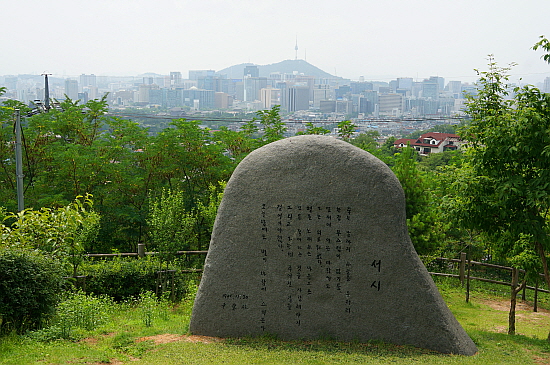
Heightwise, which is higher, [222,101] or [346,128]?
[222,101]

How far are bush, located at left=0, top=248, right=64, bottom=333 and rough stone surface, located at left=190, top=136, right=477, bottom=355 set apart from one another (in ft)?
9.00

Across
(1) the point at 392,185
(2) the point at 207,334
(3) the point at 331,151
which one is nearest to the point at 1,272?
(2) the point at 207,334

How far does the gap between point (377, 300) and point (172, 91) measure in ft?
249

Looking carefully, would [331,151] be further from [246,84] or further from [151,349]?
[246,84]

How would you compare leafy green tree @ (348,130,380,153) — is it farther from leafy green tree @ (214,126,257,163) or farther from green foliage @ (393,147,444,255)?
leafy green tree @ (214,126,257,163)

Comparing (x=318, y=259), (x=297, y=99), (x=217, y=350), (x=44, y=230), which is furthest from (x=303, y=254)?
(x=297, y=99)

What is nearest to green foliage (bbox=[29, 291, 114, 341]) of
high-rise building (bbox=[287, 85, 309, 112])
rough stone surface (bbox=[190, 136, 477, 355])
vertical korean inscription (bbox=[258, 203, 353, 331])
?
rough stone surface (bbox=[190, 136, 477, 355])

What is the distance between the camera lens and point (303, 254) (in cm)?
905

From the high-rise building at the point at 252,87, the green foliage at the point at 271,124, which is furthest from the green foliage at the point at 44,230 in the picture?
the high-rise building at the point at 252,87

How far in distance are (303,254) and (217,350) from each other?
2.32m

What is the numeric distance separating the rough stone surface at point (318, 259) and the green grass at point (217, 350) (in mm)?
360

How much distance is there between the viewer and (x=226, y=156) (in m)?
18.3

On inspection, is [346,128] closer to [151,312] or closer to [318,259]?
[318,259]

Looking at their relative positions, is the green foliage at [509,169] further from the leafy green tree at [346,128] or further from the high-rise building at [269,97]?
the high-rise building at [269,97]
